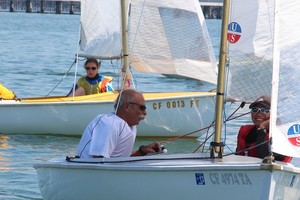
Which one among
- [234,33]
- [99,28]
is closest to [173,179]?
[234,33]

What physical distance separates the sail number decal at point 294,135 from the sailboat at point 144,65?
5327mm

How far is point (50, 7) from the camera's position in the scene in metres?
97.1

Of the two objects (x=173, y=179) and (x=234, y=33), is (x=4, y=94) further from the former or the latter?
(x=173, y=179)

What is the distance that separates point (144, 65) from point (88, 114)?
60.2 inches

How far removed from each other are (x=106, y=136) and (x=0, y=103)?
713cm

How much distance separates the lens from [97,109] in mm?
15664

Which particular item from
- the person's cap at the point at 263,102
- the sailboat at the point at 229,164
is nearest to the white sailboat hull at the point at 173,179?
the sailboat at the point at 229,164

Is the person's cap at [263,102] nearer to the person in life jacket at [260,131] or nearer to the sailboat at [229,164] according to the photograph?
the person in life jacket at [260,131]

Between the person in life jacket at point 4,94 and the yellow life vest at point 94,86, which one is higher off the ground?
the yellow life vest at point 94,86

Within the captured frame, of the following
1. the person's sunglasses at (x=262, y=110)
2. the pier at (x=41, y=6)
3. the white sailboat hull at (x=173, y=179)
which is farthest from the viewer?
the pier at (x=41, y=6)

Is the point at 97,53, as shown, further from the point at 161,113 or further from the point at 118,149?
the point at 118,149

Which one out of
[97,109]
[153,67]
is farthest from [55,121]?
[153,67]

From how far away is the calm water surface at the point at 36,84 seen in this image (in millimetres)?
13023

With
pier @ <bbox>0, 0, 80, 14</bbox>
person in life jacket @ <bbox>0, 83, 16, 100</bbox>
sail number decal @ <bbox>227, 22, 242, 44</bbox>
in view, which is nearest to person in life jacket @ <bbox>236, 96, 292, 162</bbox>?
sail number decal @ <bbox>227, 22, 242, 44</bbox>
